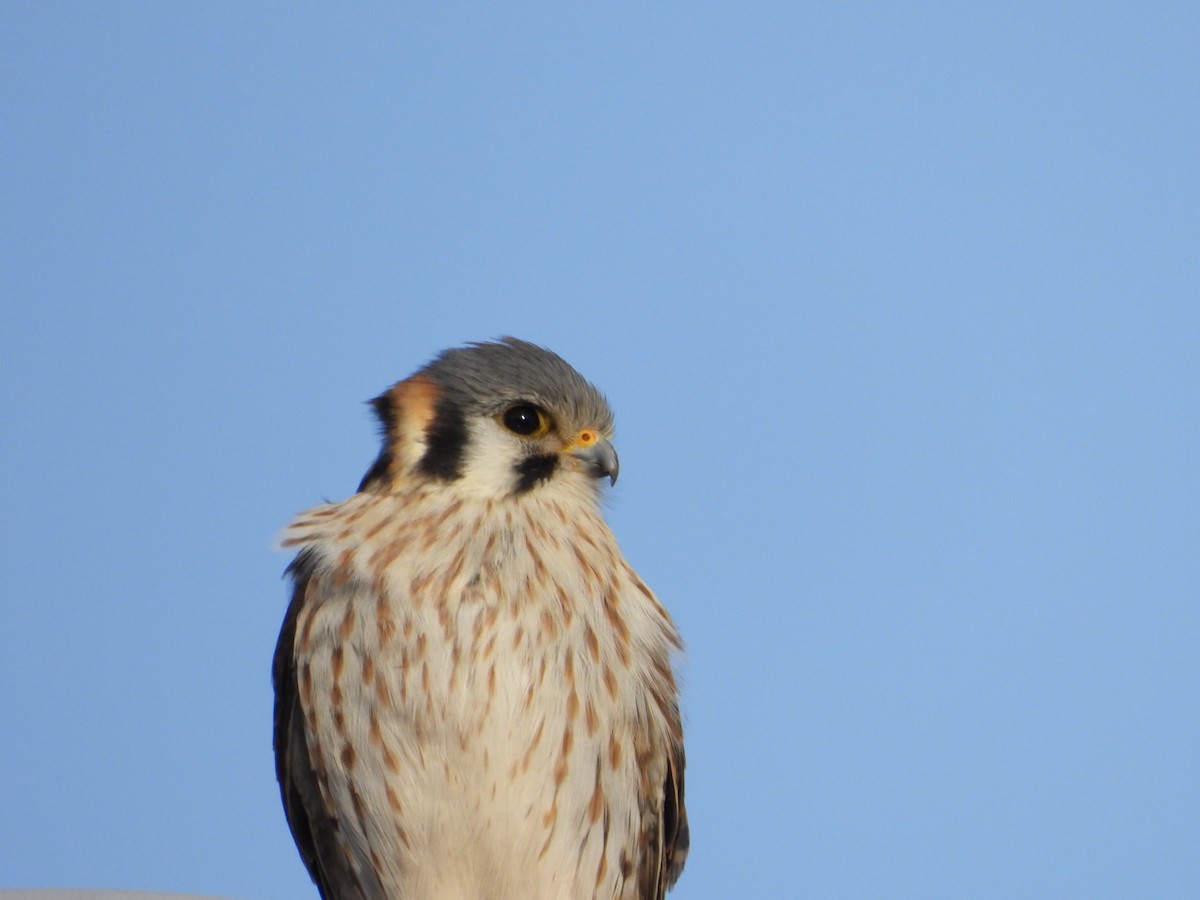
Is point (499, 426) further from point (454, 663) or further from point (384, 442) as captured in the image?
point (454, 663)

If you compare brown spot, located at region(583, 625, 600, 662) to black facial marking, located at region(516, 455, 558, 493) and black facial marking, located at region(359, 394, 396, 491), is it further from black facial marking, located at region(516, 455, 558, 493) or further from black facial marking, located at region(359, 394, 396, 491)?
black facial marking, located at region(359, 394, 396, 491)

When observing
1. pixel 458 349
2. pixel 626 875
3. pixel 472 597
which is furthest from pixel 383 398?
pixel 626 875

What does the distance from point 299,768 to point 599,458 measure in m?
0.82

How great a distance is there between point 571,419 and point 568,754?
0.63 meters

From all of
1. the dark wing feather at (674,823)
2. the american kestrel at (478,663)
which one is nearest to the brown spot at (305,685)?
the american kestrel at (478,663)

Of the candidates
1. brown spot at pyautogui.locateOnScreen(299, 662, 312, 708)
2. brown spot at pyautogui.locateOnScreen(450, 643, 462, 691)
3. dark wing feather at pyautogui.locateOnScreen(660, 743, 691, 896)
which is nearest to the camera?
brown spot at pyautogui.locateOnScreen(450, 643, 462, 691)

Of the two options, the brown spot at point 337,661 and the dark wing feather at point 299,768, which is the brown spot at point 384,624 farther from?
the dark wing feather at point 299,768

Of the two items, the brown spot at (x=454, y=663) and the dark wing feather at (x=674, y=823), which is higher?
the brown spot at (x=454, y=663)

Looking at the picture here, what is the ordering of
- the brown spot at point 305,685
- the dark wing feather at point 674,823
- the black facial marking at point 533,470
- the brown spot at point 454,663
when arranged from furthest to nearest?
the dark wing feather at point 674,823, the black facial marking at point 533,470, the brown spot at point 305,685, the brown spot at point 454,663

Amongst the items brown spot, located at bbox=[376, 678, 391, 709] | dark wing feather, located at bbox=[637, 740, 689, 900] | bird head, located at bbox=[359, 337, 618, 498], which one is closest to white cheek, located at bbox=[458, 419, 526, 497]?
bird head, located at bbox=[359, 337, 618, 498]

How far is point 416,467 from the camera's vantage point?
336cm

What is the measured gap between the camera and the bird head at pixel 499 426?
332 centimetres

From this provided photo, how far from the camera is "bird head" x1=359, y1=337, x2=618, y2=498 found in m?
3.32

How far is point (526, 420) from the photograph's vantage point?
334cm
